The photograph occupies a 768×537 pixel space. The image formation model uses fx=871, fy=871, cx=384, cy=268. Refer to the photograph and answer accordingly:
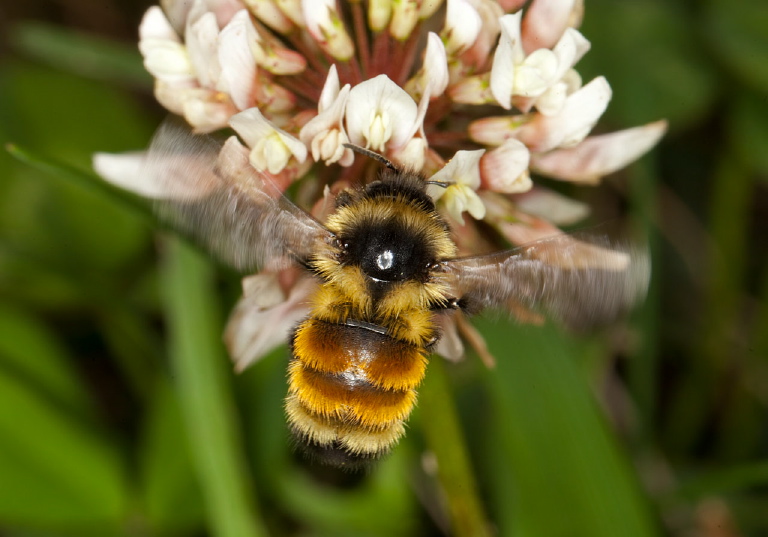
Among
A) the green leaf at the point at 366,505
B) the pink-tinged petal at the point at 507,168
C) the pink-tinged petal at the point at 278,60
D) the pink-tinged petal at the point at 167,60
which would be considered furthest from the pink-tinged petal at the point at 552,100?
the green leaf at the point at 366,505

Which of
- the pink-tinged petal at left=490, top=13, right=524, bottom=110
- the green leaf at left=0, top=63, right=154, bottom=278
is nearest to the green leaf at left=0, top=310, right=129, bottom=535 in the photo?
the green leaf at left=0, top=63, right=154, bottom=278

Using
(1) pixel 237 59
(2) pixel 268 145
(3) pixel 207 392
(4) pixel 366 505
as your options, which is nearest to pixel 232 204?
(2) pixel 268 145

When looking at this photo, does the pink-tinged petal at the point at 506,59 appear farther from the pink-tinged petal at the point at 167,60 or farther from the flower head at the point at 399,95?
the pink-tinged petal at the point at 167,60

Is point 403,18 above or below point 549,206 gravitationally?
above

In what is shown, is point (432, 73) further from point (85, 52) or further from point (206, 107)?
point (85, 52)

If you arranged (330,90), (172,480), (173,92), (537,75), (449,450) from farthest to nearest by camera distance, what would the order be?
(172,480), (449,450), (173,92), (537,75), (330,90)

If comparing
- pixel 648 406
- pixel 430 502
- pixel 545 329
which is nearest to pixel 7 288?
pixel 430 502
